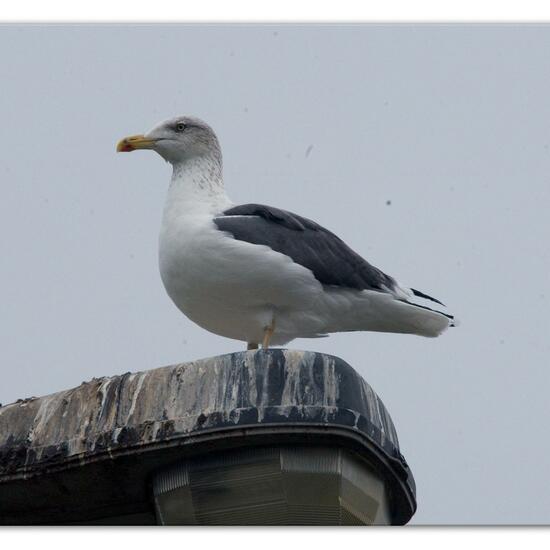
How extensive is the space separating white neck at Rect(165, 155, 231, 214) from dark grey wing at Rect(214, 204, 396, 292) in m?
0.20

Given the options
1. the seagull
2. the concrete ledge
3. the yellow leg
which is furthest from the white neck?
the concrete ledge

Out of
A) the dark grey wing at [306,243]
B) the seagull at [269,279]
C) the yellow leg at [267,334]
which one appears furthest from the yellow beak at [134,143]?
the yellow leg at [267,334]

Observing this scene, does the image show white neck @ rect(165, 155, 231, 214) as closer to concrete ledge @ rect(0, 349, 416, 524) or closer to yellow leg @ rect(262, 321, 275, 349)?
yellow leg @ rect(262, 321, 275, 349)

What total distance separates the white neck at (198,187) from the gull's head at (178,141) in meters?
0.04

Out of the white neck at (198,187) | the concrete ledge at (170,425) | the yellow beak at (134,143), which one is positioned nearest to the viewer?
A: the concrete ledge at (170,425)

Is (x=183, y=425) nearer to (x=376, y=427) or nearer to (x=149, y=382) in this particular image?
(x=149, y=382)

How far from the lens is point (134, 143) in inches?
307

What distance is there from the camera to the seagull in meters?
6.75

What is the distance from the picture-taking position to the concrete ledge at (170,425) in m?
5.79

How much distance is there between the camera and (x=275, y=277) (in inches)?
266

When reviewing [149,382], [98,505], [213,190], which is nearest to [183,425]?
[149,382]

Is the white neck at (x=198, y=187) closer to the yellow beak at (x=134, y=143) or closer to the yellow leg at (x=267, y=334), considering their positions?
the yellow beak at (x=134, y=143)

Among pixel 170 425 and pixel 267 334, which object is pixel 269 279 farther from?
pixel 170 425

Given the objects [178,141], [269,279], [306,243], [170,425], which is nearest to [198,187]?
[178,141]
